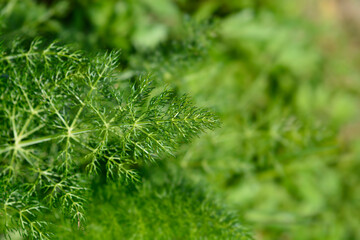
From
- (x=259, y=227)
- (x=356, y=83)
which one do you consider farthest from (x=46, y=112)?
(x=356, y=83)

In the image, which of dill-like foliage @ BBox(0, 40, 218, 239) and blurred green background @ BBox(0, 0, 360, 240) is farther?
blurred green background @ BBox(0, 0, 360, 240)

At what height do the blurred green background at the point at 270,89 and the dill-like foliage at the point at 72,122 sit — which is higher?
the blurred green background at the point at 270,89

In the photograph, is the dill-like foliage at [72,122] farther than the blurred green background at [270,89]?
No

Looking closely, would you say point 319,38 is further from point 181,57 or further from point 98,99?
point 98,99

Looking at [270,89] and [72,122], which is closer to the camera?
[72,122]

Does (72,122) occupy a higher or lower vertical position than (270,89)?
lower
